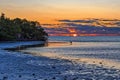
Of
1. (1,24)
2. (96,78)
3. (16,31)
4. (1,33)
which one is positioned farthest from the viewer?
(16,31)

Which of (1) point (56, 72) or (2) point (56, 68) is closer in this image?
(1) point (56, 72)

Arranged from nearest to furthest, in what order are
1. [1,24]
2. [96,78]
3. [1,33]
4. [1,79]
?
[1,79] < [96,78] < [1,33] < [1,24]

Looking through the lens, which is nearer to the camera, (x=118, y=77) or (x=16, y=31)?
(x=118, y=77)

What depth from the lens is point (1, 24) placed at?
614 ft

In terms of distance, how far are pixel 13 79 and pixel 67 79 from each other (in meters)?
4.06

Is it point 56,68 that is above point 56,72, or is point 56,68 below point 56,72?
below

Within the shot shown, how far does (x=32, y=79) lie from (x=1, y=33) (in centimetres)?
15221

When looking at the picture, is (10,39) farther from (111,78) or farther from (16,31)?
(111,78)

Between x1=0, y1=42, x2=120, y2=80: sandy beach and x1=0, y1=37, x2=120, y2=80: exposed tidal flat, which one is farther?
x1=0, y1=37, x2=120, y2=80: exposed tidal flat

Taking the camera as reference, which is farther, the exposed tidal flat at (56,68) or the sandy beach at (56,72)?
the exposed tidal flat at (56,68)

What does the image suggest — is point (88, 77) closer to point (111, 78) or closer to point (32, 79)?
point (111, 78)

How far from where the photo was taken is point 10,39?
7244 inches

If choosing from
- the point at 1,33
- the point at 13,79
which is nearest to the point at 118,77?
the point at 13,79

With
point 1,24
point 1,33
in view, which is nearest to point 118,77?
point 1,33
